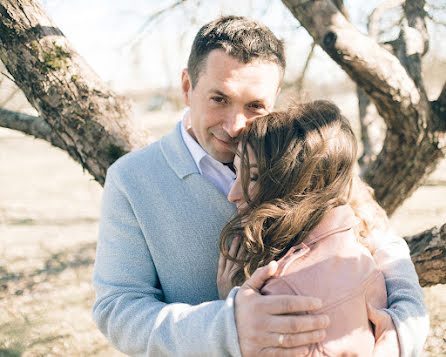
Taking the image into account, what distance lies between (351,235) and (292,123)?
0.51 m

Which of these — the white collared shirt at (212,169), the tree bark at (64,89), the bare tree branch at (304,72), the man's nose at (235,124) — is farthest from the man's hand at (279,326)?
the bare tree branch at (304,72)

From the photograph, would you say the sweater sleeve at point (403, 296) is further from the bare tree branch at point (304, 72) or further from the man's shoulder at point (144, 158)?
the bare tree branch at point (304, 72)

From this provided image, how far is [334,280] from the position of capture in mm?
1507

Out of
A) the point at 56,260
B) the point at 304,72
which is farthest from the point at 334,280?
the point at 56,260

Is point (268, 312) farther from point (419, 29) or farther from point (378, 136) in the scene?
point (378, 136)

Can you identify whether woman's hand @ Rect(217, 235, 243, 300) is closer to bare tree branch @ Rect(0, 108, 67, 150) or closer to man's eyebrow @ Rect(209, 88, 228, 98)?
man's eyebrow @ Rect(209, 88, 228, 98)

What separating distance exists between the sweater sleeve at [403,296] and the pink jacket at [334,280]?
15 centimetres

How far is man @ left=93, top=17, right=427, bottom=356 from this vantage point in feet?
5.47

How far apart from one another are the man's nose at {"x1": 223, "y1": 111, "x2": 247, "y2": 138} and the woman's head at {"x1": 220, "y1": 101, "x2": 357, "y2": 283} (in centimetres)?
18

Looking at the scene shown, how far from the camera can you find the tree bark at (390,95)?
2844mm

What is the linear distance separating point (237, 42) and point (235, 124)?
1.27 ft

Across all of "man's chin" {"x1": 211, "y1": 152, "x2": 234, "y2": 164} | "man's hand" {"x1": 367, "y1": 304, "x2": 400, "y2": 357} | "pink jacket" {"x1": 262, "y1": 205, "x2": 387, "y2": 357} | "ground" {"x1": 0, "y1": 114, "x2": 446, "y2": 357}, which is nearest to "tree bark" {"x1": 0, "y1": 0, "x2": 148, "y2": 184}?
"ground" {"x1": 0, "y1": 114, "x2": 446, "y2": 357}

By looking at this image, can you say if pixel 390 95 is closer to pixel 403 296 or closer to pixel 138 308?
pixel 403 296

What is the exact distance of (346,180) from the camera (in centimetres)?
180
